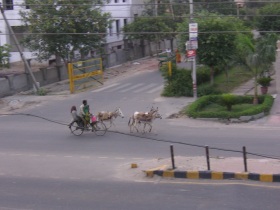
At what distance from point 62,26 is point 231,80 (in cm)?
1106

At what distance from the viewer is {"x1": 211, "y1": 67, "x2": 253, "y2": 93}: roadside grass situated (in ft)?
100

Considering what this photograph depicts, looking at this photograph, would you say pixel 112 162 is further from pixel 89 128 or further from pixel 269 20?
pixel 269 20

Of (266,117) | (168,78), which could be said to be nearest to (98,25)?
(168,78)

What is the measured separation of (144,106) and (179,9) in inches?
1300

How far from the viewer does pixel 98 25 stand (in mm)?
36438

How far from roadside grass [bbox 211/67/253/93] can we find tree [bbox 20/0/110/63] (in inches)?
308

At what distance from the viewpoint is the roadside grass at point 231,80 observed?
30.6m

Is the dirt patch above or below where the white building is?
below

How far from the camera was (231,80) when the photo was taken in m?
33.5

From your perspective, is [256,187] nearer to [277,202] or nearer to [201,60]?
[277,202]

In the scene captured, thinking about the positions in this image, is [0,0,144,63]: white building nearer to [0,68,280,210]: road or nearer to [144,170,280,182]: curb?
[0,68,280,210]: road

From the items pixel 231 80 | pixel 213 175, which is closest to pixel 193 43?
pixel 231 80

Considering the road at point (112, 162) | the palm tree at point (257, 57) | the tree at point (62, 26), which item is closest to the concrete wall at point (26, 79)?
the tree at point (62, 26)

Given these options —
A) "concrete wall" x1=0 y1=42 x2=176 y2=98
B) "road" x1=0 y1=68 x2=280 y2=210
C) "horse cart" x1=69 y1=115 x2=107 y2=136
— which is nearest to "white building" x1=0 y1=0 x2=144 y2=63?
"concrete wall" x1=0 y1=42 x2=176 y2=98
